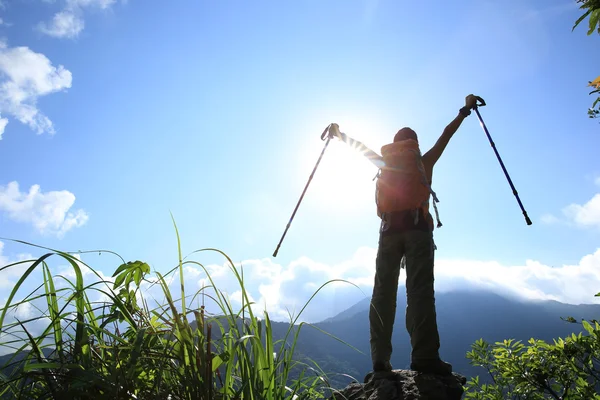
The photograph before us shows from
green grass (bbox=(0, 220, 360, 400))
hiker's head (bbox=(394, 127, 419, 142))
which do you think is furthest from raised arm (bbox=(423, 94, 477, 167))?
green grass (bbox=(0, 220, 360, 400))

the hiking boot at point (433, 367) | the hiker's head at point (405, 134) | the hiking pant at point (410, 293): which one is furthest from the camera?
the hiker's head at point (405, 134)

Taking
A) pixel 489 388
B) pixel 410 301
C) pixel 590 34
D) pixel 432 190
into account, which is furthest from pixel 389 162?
pixel 489 388

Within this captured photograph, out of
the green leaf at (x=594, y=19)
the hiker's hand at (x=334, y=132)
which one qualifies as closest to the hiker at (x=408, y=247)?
the hiker's hand at (x=334, y=132)

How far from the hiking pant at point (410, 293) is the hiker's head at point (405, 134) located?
69.0 inches

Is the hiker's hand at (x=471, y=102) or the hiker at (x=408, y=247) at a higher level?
the hiker's hand at (x=471, y=102)

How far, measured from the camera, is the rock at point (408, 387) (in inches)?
170

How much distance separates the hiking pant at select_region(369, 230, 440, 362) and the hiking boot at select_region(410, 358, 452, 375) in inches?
2.3

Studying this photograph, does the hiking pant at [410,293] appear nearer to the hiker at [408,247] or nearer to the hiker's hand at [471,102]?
the hiker at [408,247]

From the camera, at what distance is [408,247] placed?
5.62 m

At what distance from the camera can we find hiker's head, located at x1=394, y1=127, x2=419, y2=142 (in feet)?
21.3

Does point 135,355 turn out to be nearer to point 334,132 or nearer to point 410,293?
point 410,293

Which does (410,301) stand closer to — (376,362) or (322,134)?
(376,362)

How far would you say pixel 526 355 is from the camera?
188 inches

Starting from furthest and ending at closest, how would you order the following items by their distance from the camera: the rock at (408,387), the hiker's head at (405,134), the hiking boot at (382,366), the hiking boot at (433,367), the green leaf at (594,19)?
1. the hiker's head at (405,134)
2. the hiking boot at (382,366)
3. the hiking boot at (433,367)
4. the green leaf at (594,19)
5. the rock at (408,387)
